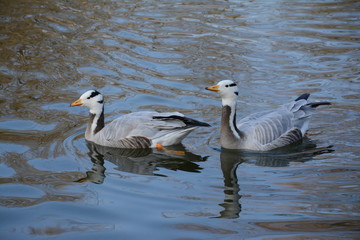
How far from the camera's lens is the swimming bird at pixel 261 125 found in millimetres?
9789

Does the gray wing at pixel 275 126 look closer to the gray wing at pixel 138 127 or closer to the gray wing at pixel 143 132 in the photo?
the gray wing at pixel 143 132

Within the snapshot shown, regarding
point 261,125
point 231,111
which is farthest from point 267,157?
point 231,111

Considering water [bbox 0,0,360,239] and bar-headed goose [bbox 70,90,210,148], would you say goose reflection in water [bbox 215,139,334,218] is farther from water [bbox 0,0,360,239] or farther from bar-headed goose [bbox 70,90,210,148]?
bar-headed goose [bbox 70,90,210,148]

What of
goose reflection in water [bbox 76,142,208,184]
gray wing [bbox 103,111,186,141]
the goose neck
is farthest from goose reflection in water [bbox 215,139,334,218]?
the goose neck

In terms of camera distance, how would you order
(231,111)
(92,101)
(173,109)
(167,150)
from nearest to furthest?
(231,111), (167,150), (92,101), (173,109)

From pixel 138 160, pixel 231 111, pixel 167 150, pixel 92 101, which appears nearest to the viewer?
pixel 138 160

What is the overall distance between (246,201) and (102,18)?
1134 centimetres

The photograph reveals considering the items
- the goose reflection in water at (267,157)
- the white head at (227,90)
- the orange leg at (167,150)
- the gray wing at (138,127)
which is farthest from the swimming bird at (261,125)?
the gray wing at (138,127)

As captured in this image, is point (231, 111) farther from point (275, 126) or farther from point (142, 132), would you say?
point (142, 132)

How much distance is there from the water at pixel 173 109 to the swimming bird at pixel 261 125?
274 mm

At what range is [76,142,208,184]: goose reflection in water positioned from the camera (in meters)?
8.98

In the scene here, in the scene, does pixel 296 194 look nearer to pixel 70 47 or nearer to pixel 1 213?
pixel 1 213

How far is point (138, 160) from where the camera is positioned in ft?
31.6

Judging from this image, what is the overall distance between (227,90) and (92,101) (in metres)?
2.39
